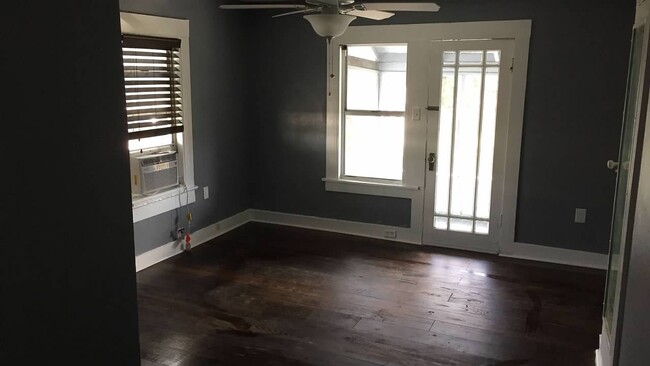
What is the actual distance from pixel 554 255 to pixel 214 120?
3349 millimetres

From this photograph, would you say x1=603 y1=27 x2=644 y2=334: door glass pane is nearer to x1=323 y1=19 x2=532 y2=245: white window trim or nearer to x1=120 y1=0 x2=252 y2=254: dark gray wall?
x1=323 y1=19 x2=532 y2=245: white window trim

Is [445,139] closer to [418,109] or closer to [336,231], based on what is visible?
[418,109]

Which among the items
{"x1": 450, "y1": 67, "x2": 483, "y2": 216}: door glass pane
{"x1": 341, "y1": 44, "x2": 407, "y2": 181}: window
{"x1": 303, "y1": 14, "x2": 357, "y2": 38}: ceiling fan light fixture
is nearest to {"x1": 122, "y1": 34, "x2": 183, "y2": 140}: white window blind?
{"x1": 341, "y1": 44, "x2": 407, "y2": 181}: window

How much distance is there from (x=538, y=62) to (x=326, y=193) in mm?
2353

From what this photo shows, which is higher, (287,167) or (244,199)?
(287,167)

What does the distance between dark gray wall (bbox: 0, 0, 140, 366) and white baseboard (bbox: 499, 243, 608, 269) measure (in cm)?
391

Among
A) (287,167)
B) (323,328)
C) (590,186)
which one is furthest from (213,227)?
(590,186)

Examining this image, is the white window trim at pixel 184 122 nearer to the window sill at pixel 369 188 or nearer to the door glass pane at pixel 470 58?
the window sill at pixel 369 188

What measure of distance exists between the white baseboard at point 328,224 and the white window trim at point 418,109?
0.22 m

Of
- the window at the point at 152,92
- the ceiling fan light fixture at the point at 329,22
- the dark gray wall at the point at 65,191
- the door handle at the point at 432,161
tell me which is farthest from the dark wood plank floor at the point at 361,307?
the ceiling fan light fixture at the point at 329,22

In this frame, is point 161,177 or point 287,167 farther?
point 287,167

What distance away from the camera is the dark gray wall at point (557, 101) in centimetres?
425

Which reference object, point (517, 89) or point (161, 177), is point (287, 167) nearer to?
point (161, 177)

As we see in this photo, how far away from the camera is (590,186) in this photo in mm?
4449
